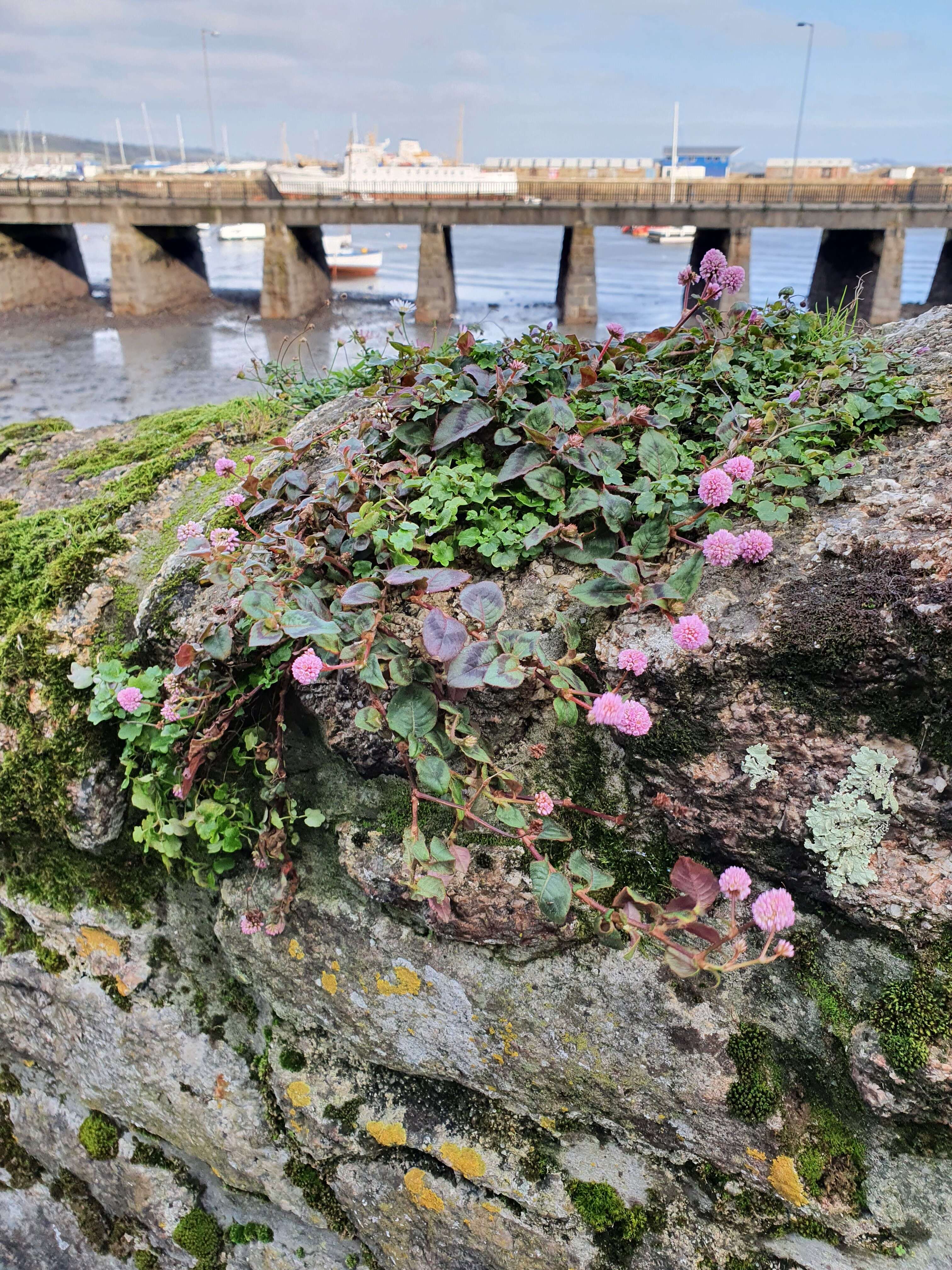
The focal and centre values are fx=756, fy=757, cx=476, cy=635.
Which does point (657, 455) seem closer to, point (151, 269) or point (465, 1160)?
point (465, 1160)

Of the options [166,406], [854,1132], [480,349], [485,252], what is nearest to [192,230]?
[166,406]

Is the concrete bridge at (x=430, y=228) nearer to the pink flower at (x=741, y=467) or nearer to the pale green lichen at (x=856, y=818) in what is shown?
the pink flower at (x=741, y=467)

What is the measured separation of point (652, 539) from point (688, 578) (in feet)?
0.69

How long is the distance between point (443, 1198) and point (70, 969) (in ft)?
5.06

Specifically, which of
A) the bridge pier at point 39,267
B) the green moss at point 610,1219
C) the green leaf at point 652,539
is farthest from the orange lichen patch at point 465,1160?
the bridge pier at point 39,267

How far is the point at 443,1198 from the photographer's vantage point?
2.36 meters

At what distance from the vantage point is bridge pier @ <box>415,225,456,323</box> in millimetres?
27141

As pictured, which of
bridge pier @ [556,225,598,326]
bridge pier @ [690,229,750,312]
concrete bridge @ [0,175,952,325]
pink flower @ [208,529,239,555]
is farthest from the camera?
bridge pier @ [690,229,750,312]

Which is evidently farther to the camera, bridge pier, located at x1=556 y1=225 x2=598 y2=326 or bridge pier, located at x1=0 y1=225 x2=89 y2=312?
bridge pier, located at x1=0 y1=225 x2=89 y2=312

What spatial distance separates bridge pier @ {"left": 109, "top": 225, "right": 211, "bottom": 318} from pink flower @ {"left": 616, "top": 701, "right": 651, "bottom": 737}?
31195 mm

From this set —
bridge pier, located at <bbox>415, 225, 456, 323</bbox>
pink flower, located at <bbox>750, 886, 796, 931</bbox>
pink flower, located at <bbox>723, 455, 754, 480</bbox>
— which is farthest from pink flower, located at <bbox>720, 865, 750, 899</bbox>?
bridge pier, located at <bbox>415, 225, 456, 323</bbox>

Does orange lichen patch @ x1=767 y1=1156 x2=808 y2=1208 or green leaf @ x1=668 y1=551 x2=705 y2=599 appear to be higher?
green leaf @ x1=668 y1=551 x2=705 y2=599

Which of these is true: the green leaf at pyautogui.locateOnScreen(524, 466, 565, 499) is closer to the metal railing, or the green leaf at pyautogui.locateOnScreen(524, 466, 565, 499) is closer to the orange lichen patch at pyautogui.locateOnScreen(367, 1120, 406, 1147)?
the orange lichen patch at pyautogui.locateOnScreen(367, 1120, 406, 1147)

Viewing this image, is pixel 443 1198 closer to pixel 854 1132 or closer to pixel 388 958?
pixel 388 958
